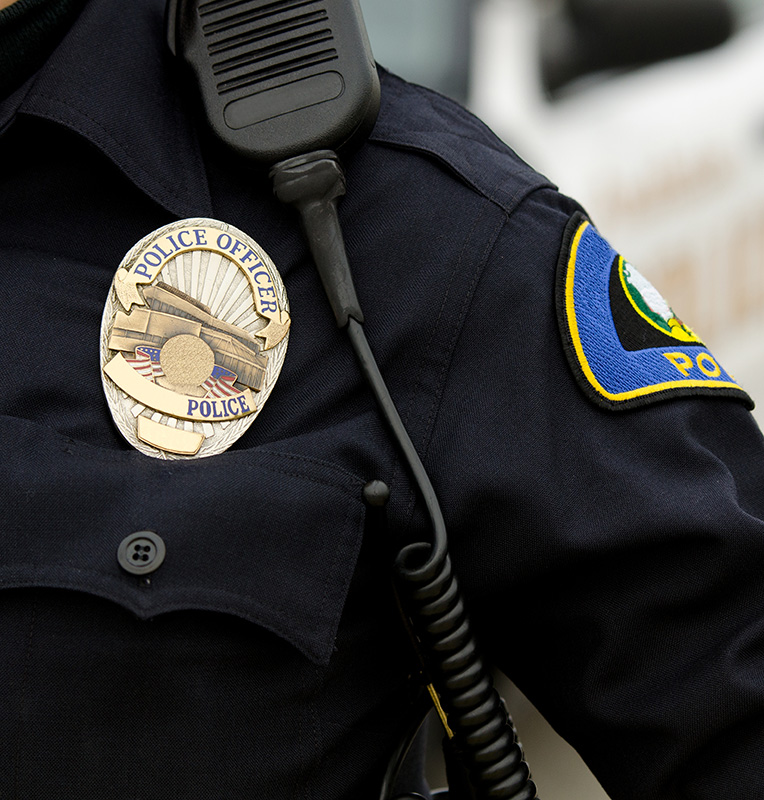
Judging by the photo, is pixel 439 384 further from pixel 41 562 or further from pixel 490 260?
pixel 41 562

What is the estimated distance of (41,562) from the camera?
725mm

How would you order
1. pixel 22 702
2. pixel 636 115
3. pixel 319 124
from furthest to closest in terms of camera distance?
1. pixel 636 115
2. pixel 319 124
3. pixel 22 702

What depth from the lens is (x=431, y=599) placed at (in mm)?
776

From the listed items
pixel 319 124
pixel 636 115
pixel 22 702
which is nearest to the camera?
pixel 22 702

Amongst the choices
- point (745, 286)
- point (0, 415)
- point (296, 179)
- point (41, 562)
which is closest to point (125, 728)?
point (41, 562)

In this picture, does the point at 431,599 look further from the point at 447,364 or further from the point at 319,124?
the point at 319,124

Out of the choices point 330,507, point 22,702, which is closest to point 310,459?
point 330,507

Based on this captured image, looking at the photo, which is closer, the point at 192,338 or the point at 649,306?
the point at 192,338

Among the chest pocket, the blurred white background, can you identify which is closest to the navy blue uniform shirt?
the chest pocket

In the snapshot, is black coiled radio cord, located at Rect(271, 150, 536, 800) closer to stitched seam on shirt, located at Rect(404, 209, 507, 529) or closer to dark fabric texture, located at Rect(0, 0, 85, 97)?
stitched seam on shirt, located at Rect(404, 209, 507, 529)

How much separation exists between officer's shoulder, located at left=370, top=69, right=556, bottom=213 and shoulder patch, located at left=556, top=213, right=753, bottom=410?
0.06m

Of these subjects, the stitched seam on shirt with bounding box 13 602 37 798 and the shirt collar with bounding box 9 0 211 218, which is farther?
the shirt collar with bounding box 9 0 211 218

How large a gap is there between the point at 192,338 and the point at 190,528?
0.49 ft

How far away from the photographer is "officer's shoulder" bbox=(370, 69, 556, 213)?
0.87 m
